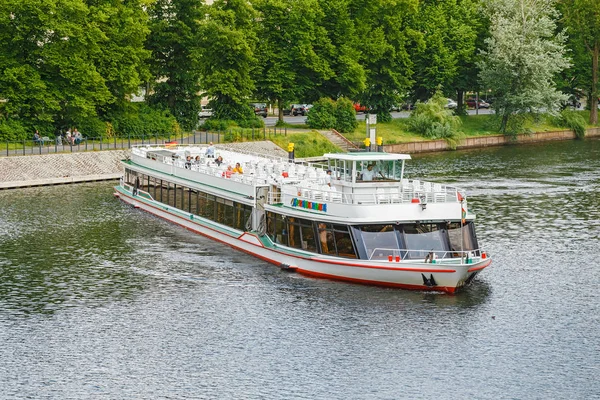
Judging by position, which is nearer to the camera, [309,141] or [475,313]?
[475,313]

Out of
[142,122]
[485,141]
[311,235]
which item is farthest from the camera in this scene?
[485,141]

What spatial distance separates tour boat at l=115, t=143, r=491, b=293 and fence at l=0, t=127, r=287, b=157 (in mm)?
30247

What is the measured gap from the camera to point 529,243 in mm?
53125

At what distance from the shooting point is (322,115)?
10550 centimetres

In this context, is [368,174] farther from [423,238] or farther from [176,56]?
[176,56]

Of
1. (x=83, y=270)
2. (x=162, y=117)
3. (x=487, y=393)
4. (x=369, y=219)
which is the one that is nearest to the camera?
(x=487, y=393)

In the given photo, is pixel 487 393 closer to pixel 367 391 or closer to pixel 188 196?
pixel 367 391

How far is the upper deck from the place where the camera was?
4372 cm

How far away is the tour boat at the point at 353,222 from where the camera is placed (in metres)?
42.9

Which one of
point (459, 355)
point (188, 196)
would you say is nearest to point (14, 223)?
point (188, 196)

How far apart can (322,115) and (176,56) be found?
16922mm

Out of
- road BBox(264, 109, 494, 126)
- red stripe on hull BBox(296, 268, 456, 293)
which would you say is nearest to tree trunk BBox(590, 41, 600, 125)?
road BBox(264, 109, 494, 126)

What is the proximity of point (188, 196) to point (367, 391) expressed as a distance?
3034 centimetres

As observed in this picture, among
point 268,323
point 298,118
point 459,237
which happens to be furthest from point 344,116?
point 268,323
